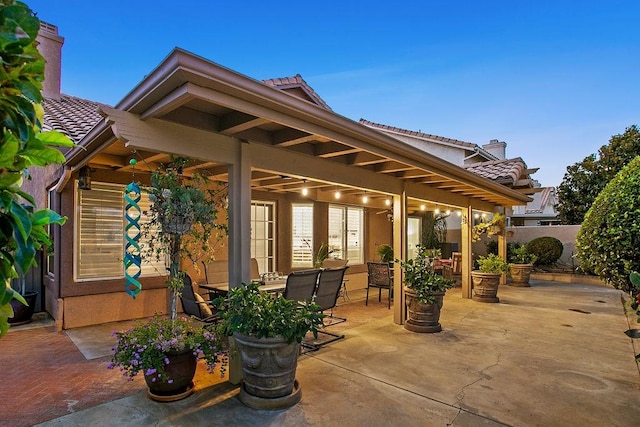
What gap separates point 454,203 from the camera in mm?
8086

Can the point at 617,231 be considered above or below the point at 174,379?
above

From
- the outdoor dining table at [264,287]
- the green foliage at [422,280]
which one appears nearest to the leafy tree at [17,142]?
the outdoor dining table at [264,287]

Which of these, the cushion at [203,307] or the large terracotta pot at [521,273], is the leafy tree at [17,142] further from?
the large terracotta pot at [521,273]

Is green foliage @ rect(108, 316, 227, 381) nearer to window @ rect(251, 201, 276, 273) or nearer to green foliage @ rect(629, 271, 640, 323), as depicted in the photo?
green foliage @ rect(629, 271, 640, 323)

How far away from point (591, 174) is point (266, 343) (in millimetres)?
14976

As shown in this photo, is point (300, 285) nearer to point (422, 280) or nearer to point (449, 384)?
point (449, 384)

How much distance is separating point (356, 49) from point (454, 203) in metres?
6.33

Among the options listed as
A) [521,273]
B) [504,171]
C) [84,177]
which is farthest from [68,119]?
[521,273]

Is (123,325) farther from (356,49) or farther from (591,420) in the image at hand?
(356,49)

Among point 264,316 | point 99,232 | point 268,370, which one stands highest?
point 99,232

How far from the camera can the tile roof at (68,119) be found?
194 inches

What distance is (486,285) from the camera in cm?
811

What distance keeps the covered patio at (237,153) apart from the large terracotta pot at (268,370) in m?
0.74

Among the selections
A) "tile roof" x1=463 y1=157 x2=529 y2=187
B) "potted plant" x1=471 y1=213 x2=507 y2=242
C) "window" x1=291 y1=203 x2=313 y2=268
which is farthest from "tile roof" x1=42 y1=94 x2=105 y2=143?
"potted plant" x1=471 y1=213 x2=507 y2=242
